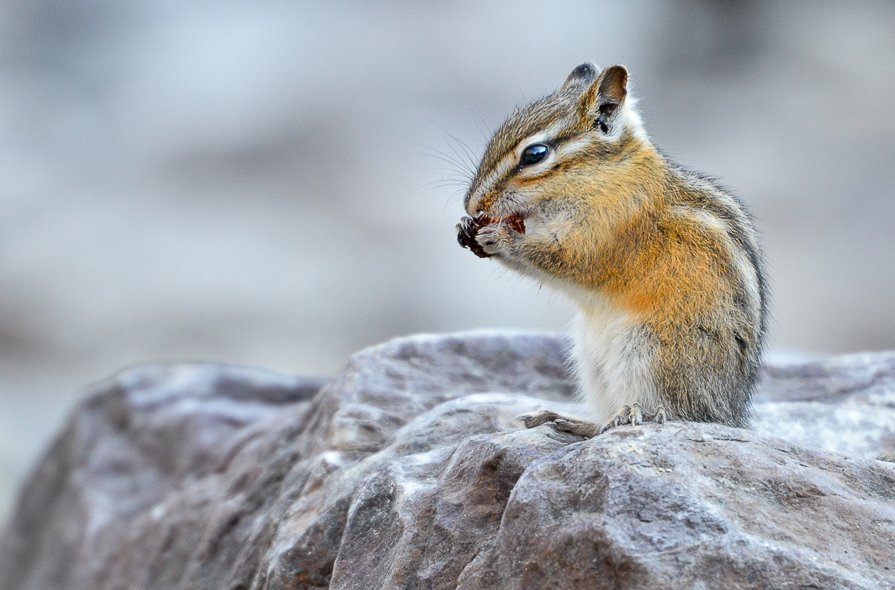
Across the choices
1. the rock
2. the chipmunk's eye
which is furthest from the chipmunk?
the rock

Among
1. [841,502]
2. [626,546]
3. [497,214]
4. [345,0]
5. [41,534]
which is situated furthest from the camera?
[345,0]

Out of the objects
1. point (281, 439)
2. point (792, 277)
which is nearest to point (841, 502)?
point (281, 439)

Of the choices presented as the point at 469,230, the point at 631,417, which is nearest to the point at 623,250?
the point at 469,230

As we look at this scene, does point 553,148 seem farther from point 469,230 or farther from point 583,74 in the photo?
point 583,74

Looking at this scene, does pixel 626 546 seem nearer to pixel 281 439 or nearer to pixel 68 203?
pixel 281 439

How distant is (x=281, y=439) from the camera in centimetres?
373

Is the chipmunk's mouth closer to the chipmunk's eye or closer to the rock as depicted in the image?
the chipmunk's eye

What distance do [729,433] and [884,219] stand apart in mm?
10214

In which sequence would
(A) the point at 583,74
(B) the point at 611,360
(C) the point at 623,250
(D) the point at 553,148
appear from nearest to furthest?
(B) the point at 611,360 < (C) the point at 623,250 < (D) the point at 553,148 < (A) the point at 583,74

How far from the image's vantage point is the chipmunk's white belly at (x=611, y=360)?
2631 mm

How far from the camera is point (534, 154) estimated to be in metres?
2.93

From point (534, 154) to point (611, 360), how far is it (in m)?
0.76

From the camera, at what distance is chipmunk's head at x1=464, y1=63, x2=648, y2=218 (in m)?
2.94

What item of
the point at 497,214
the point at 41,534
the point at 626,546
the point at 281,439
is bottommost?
the point at 41,534
